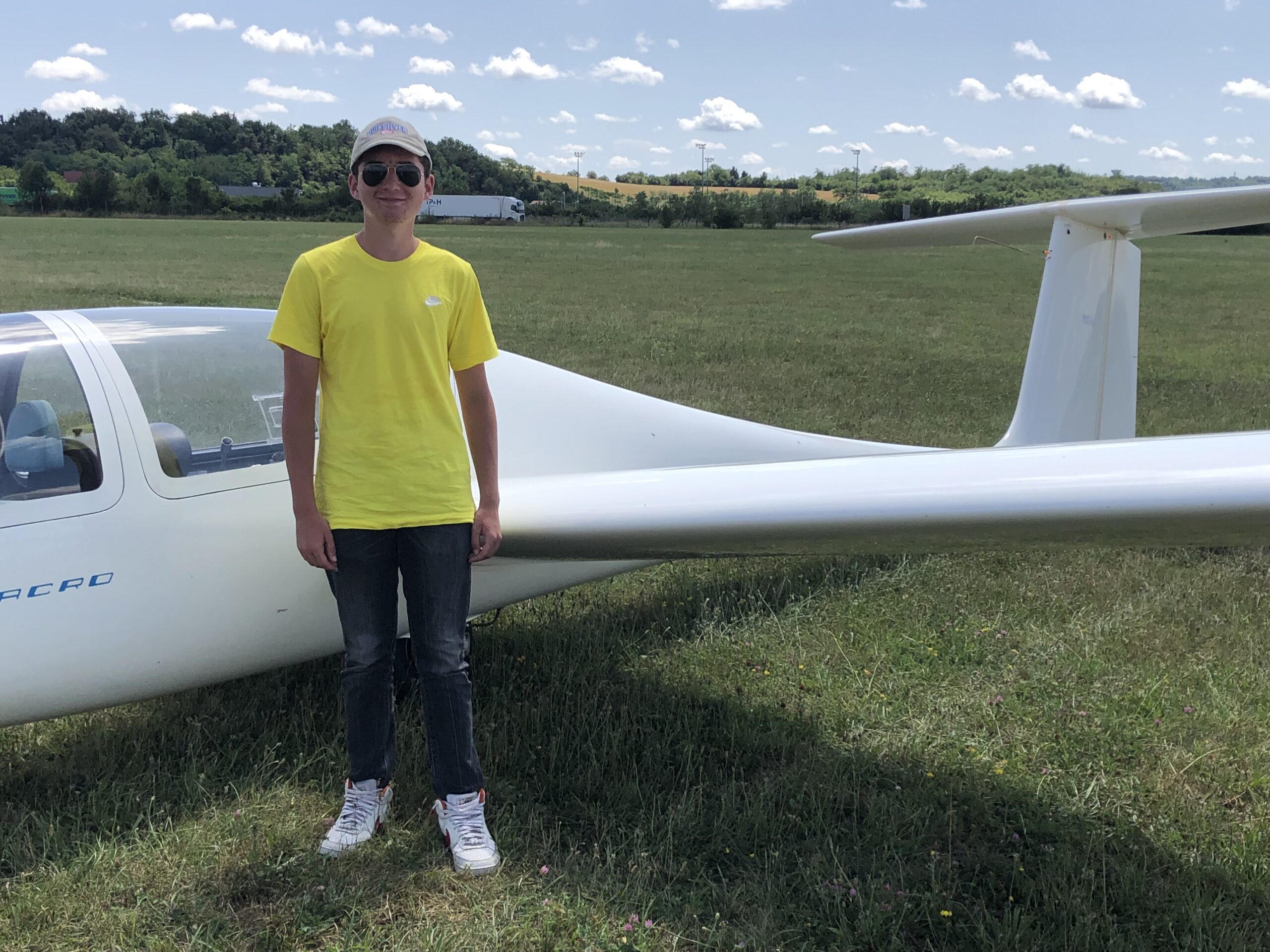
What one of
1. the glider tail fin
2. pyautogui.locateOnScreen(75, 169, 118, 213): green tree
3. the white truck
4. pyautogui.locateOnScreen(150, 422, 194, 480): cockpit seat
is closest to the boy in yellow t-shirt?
pyautogui.locateOnScreen(150, 422, 194, 480): cockpit seat

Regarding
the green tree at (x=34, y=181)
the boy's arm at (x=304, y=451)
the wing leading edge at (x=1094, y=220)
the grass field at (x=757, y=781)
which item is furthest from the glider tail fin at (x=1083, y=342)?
the green tree at (x=34, y=181)

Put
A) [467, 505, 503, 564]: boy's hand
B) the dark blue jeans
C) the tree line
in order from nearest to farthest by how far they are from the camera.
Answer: the dark blue jeans, [467, 505, 503, 564]: boy's hand, the tree line

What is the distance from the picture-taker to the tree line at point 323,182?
78125 millimetres

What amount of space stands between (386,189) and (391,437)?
632 millimetres

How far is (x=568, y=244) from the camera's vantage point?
46.0 m

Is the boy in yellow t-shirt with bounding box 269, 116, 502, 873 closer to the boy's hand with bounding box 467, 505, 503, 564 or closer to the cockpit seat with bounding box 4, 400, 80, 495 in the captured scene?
the boy's hand with bounding box 467, 505, 503, 564

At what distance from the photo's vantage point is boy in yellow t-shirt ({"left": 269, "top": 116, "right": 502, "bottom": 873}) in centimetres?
244

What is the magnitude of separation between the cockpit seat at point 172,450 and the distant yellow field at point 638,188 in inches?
3772

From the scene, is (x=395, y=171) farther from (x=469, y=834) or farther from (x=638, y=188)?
(x=638, y=188)

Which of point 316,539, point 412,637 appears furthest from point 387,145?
point 412,637

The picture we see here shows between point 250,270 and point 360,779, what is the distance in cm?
2554

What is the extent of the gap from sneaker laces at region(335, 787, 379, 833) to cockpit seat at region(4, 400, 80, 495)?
1210 mm

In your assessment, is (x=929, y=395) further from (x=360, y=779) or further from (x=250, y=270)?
(x=250, y=270)

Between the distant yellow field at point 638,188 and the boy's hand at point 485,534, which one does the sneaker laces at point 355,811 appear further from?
the distant yellow field at point 638,188
